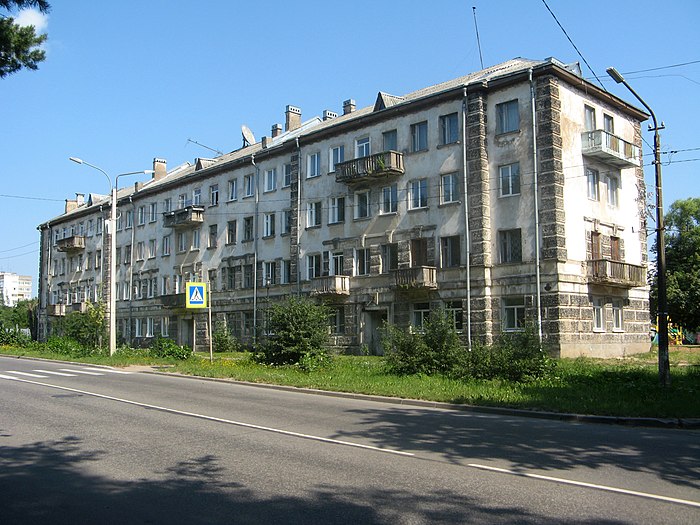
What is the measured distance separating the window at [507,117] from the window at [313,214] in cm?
1240

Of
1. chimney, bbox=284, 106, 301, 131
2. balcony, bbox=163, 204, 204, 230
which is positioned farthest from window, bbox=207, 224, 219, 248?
chimney, bbox=284, 106, 301, 131

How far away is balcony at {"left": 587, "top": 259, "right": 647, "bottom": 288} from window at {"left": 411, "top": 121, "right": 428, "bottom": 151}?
33.6 ft

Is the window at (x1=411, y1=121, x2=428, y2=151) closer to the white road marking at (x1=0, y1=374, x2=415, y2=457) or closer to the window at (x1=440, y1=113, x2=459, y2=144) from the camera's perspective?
the window at (x1=440, y1=113, x2=459, y2=144)

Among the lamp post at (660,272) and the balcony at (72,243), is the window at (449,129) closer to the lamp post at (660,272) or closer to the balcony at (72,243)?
the lamp post at (660,272)

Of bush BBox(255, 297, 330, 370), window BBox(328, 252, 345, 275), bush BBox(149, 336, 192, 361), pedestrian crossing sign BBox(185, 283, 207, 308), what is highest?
window BBox(328, 252, 345, 275)

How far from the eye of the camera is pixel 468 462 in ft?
27.5

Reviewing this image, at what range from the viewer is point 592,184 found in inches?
1293

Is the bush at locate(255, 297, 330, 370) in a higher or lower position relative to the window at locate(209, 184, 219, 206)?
lower

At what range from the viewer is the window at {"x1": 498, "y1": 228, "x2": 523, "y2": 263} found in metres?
31.0

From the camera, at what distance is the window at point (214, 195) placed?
1892 inches

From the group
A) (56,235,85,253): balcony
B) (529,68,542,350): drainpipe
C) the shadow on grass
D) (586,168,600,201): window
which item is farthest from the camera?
(56,235,85,253): balcony

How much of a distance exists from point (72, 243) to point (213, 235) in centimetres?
2491

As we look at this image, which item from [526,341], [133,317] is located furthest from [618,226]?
[133,317]

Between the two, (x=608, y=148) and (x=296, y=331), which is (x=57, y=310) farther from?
(x=608, y=148)
